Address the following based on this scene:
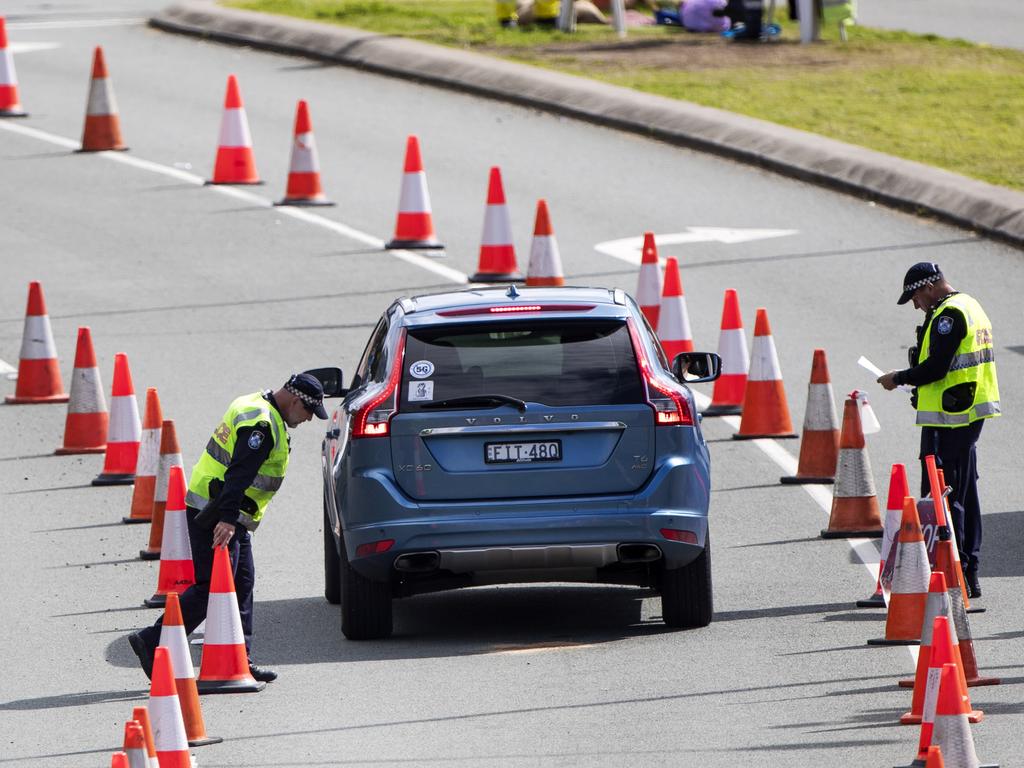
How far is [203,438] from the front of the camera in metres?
14.9

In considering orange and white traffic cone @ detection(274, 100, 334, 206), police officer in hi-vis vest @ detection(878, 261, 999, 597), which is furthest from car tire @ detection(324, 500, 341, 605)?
orange and white traffic cone @ detection(274, 100, 334, 206)

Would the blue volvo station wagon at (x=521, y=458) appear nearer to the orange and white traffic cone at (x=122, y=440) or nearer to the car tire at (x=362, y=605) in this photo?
the car tire at (x=362, y=605)

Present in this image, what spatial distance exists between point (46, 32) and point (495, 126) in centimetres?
994

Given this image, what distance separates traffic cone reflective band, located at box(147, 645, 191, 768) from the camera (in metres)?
8.06

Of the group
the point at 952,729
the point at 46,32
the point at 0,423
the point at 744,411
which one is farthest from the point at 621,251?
the point at 46,32

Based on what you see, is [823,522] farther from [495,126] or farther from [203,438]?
[495,126]

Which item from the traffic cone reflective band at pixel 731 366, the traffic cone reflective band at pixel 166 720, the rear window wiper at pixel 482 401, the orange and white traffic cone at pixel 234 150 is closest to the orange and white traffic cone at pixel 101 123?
the orange and white traffic cone at pixel 234 150

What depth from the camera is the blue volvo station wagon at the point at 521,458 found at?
10359mm

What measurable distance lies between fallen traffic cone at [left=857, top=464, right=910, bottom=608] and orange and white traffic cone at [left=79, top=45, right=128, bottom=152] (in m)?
15.0

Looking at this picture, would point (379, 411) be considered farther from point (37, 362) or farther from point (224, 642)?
point (37, 362)

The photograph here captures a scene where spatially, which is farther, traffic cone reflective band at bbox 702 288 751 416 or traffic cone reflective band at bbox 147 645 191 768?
traffic cone reflective band at bbox 702 288 751 416

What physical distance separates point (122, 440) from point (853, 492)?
4.63m

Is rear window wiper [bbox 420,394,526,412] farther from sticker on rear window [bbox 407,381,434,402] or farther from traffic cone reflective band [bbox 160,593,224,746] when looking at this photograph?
traffic cone reflective band [bbox 160,593,224,746]

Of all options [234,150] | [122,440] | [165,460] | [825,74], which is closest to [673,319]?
[122,440]
